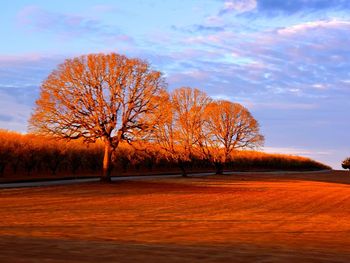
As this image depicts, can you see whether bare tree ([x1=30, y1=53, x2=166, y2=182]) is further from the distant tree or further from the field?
the distant tree

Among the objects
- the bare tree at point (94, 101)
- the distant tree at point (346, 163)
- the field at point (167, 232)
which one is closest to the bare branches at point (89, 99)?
the bare tree at point (94, 101)

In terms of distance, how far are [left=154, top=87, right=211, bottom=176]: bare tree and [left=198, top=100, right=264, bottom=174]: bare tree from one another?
20.6ft

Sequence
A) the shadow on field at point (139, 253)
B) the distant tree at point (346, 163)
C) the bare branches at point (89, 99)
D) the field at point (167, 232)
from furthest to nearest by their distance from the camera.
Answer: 1. the distant tree at point (346, 163)
2. the bare branches at point (89, 99)
3. the field at point (167, 232)
4. the shadow on field at point (139, 253)

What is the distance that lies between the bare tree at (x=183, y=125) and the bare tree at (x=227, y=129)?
6.26 meters

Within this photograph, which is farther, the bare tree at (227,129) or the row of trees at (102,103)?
the bare tree at (227,129)

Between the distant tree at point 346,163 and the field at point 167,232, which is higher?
the distant tree at point 346,163

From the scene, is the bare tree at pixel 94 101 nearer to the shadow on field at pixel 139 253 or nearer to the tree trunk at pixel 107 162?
the tree trunk at pixel 107 162

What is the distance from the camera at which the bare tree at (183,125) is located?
57031mm

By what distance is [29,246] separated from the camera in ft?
35.7

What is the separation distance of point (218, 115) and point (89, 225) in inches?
2405

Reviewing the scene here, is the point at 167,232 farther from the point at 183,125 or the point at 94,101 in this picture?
the point at 183,125

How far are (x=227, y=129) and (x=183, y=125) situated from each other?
17338 millimetres

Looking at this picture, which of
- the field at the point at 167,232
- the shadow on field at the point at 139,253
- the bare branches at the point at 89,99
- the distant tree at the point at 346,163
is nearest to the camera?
the shadow on field at the point at 139,253

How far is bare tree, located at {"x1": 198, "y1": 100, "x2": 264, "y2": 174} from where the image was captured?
72.4 metres
